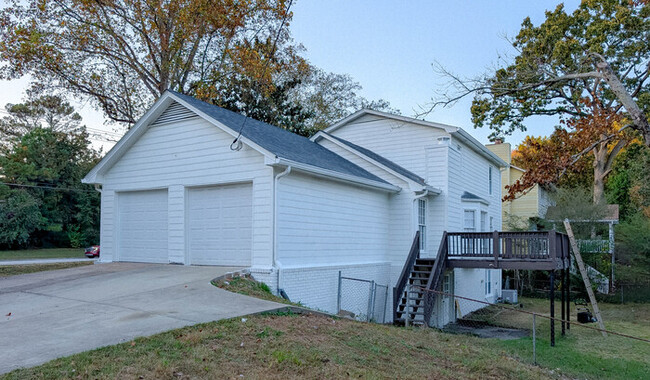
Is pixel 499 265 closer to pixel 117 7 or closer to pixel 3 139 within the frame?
pixel 117 7

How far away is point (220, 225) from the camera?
12336 millimetres

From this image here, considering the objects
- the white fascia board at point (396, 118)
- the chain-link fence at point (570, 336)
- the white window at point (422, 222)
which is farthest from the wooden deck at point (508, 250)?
the white fascia board at point (396, 118)

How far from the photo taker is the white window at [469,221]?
62.2 ft

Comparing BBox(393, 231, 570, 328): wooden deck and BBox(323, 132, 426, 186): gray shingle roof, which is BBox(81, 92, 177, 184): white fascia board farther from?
BBox(393, 231, 570, 328): wooden deck

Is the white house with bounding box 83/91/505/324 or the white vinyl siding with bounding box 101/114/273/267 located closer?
the white vinyl siding with bounding box 101/114/273/267

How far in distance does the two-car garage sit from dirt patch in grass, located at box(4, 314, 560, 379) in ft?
13.4

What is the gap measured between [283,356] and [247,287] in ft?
14.6

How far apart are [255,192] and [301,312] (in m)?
3.63

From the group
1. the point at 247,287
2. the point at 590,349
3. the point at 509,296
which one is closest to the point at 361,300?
the point at 247,287

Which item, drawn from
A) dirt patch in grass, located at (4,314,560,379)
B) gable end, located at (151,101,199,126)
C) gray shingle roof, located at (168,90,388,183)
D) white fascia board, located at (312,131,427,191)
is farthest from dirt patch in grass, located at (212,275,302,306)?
white fascia board, located at (312,131,427,191)

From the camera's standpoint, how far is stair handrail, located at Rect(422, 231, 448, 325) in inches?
504

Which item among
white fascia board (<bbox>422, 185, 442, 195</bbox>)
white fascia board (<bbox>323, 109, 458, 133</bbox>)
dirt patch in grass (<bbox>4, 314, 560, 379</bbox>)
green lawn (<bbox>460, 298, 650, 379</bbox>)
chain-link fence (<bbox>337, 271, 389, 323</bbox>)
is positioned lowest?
green lawn (<bbox>460, 298, 650, 379</bbox>)

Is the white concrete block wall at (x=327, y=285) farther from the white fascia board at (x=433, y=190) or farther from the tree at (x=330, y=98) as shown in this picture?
the tree at (x=330, y=98)

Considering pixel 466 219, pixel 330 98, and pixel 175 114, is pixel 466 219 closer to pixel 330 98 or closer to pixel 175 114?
pixel 175 114
